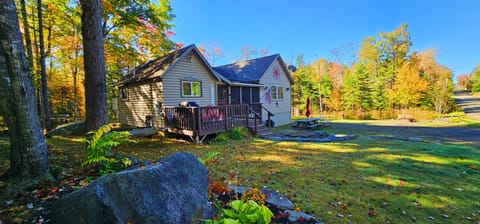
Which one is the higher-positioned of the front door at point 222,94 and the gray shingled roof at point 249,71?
the gray shingled roof at point 249,71

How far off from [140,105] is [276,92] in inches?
391

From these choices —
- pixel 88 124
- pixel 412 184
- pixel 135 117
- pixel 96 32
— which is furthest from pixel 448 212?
pixel 135 117

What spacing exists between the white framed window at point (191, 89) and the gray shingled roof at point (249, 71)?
373 centimetres

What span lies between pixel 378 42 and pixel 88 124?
113 feet

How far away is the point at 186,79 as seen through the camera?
10961 mm

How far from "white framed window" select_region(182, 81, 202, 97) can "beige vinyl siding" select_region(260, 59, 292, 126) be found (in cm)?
538

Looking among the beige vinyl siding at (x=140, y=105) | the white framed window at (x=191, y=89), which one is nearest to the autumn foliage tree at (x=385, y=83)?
the white framed window at (x=191, y=89)

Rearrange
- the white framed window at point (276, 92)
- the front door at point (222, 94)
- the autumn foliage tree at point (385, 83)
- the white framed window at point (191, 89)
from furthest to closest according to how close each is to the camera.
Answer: the autumn foliage tree at point (385, 83) → the white framed window at point (276, 92) → the front door at point (222, 94) → the white framed window at point (191, 89)

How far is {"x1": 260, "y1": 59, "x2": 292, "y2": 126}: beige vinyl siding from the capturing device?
15623mm

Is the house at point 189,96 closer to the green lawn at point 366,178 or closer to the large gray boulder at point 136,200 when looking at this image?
the green lawn at point 366,178

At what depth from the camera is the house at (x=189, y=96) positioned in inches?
348

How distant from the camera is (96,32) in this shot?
513 centimetres

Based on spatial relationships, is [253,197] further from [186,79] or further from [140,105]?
[140,105]

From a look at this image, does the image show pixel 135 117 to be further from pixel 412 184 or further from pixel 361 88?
pixel 361 88
